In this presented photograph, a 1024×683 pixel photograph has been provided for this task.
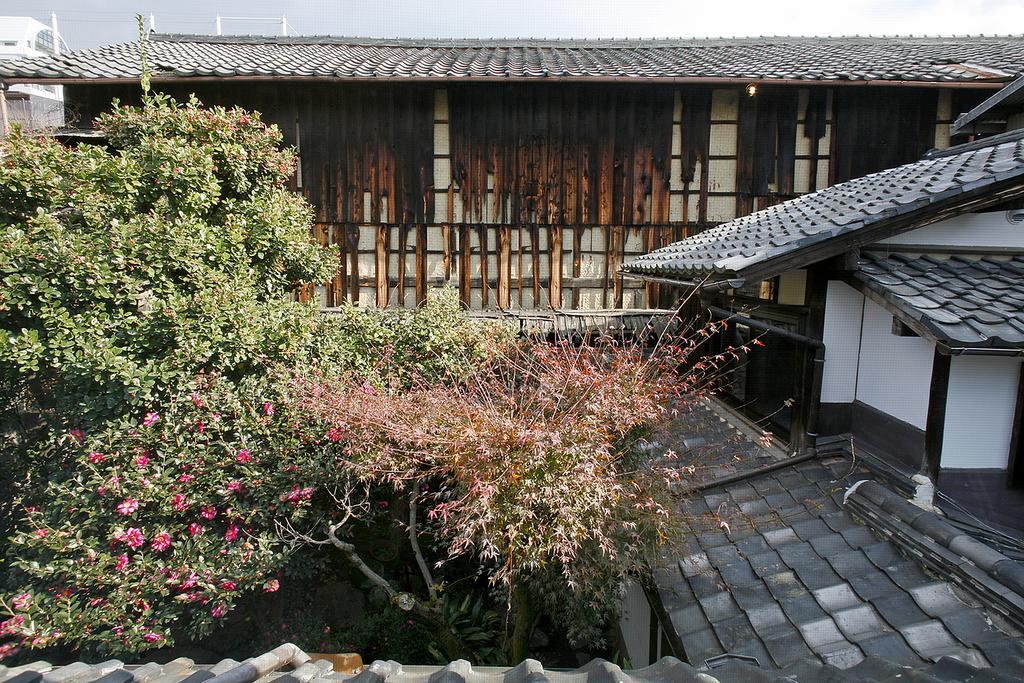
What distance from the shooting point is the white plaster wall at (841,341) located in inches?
218

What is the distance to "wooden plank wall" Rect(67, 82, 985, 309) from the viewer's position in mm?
10680

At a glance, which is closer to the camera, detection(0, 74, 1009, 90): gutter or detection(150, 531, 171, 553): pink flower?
detection(150, 531, 171, 553): pink flower

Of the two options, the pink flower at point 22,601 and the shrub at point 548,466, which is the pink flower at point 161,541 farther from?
the shrub at point 548,466

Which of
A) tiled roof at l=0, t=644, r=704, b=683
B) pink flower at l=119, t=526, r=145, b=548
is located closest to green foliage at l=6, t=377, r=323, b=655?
pink flower at l=119, t=526, r=145, b=548

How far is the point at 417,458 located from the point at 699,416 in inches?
177

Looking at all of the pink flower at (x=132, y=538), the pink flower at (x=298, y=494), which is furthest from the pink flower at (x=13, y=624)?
the pink flower at (x=298, y=494)

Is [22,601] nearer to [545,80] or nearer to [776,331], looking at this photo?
[776,331]

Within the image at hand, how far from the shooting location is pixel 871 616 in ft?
12.2

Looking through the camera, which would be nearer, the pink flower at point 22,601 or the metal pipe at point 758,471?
the pink flower at point 22,601

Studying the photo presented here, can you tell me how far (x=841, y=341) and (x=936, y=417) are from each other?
1.29 metres

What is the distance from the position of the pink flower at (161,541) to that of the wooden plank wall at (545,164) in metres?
6.25

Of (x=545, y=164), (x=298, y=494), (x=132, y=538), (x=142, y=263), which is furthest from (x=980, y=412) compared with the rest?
(x=545, y=164)

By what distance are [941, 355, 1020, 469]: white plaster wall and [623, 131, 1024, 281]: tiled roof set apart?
137 centimetres

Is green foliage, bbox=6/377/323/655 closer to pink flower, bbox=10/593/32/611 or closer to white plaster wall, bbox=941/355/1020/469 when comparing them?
pink flower, bbox=10/593/32/611
